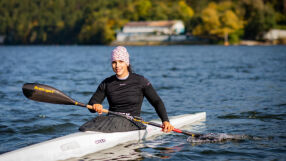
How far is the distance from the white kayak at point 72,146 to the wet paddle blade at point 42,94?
2.40 ft

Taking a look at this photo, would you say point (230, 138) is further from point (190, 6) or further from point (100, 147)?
point (190, 6)

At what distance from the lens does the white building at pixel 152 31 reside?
122m

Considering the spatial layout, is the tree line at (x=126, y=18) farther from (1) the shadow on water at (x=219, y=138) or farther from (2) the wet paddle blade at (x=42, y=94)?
(2) the wet paddle blade at (x=42, y=94)

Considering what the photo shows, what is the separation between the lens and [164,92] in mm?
18734

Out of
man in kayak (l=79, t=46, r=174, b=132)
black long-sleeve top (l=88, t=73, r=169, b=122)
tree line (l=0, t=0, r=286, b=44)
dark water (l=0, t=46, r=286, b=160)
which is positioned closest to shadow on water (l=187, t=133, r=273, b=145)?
dark water (l=0, t=46, r=286, b=160)

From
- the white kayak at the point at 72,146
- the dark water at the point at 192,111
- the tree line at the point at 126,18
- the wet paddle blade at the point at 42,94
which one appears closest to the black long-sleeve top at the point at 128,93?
the wet paddle blade at the point at 42,94

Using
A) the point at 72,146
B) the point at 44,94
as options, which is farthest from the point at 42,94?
the point at 72,146

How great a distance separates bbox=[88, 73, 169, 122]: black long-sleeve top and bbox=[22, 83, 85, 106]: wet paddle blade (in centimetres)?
57

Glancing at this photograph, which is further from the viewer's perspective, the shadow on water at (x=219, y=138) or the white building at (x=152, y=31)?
the white building at (x=152, y=31)

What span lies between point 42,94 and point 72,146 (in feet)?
4.08

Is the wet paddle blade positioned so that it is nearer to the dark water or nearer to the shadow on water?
the dark water

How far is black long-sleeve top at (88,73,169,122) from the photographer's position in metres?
7.94

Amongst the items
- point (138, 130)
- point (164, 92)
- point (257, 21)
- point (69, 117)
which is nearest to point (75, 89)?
point (164, 92)

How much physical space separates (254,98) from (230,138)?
6.96 meters
